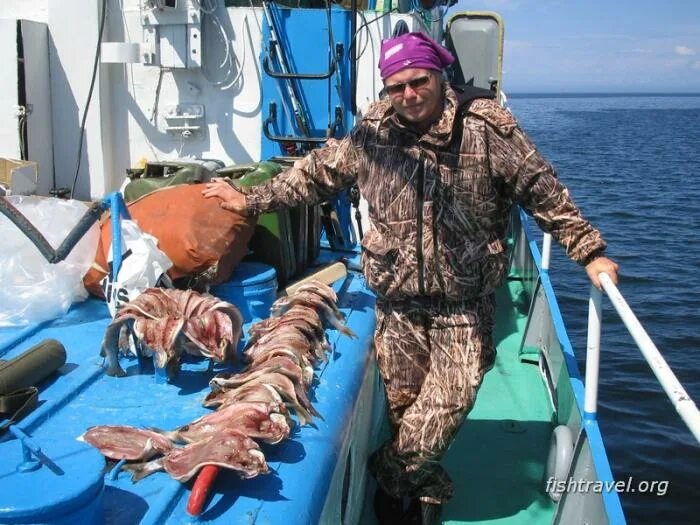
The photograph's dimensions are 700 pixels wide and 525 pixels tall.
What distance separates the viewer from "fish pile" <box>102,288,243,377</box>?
3027 millimetres

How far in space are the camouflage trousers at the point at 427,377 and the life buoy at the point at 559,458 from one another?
1.79 ft

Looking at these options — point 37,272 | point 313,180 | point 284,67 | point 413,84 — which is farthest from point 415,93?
point 284,67

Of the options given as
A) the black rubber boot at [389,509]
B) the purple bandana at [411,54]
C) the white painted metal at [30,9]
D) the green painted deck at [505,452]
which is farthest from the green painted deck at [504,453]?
the white painted metal at [30,9]

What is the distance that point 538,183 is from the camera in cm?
299

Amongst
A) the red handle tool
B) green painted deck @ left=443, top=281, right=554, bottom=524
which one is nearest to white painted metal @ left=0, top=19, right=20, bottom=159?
green painted deck @ left=443, top=281, right=554, bottom=524

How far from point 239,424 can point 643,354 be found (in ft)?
4.30

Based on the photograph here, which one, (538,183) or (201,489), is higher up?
(538,183)

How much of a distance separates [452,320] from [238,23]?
3.49 metres

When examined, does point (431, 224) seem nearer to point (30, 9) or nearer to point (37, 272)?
point (37, 272)

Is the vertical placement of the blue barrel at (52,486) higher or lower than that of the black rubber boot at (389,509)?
higher

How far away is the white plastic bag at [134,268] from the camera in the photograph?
134 inches

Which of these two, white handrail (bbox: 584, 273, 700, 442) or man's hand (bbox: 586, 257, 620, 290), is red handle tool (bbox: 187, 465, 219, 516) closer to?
white handrail (bbox: 584, 273, 700, 442)

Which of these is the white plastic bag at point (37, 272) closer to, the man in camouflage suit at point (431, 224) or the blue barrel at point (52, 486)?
the man in camouflage suit at point (431, 224)

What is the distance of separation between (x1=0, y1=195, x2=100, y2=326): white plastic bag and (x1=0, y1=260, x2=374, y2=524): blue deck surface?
A: 0.10 metres
